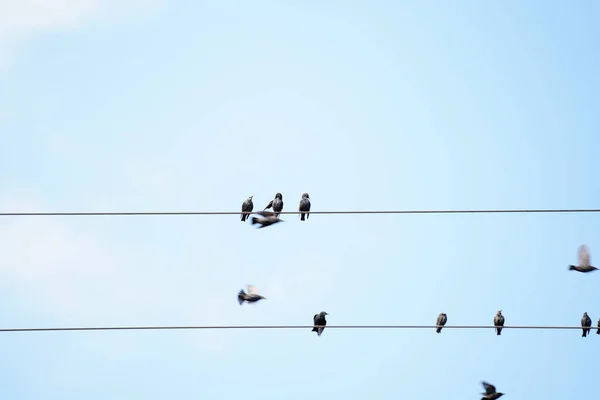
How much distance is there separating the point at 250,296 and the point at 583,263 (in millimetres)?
6222

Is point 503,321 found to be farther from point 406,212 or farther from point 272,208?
point 406,212

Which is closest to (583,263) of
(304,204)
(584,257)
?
(584,257)

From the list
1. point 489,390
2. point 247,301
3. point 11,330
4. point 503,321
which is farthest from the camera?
point 503,321

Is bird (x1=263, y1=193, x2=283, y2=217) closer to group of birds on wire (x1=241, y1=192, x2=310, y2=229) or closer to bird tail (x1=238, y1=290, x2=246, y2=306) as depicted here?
group of birds on wire (x1=241, y1=192, x2=310, y2=229)

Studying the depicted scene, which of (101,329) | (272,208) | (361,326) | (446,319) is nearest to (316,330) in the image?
(272,208)

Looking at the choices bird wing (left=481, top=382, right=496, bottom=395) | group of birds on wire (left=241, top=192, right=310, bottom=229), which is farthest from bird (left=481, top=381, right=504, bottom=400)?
group of birds on wire (left=241, top=192, right=310, bottom=229)

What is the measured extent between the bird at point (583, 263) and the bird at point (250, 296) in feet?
19.1

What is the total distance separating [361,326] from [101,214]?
3890 mm

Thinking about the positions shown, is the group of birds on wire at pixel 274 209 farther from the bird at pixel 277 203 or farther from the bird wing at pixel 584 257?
the bird wing at pixel 584 257

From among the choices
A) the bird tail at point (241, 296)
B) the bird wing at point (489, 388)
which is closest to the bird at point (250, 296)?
the bird tail at point (241, 296)

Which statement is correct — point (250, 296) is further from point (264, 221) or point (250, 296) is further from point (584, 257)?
point (584, 257)

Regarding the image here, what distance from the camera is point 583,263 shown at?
2325cm

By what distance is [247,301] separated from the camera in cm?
2191

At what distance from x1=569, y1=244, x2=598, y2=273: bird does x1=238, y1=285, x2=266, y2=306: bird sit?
19.1ft
